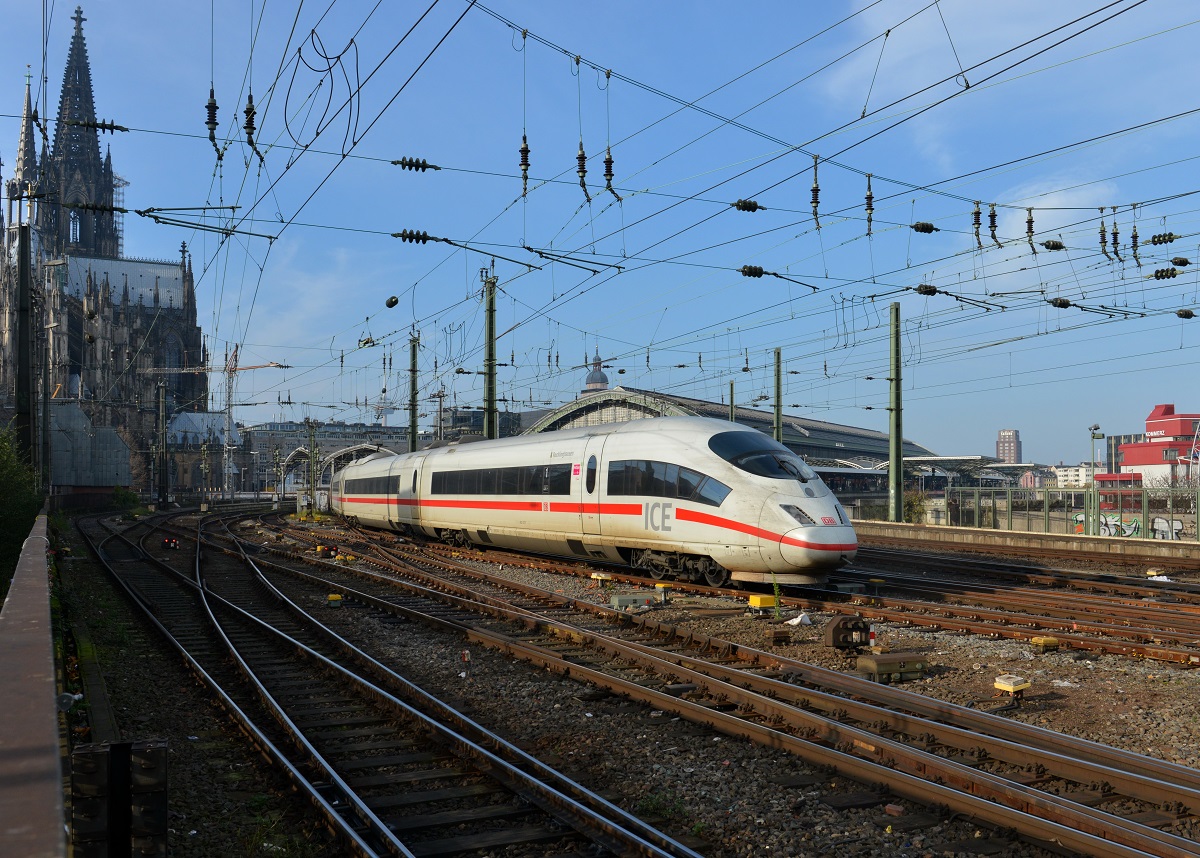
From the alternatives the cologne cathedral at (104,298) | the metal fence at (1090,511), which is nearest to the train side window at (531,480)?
the metal fence at (1090,511)

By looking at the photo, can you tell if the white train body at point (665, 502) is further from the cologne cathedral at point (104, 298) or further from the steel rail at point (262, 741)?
the cologne cathedral at point (104, 298)

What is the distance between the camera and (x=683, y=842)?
575cm

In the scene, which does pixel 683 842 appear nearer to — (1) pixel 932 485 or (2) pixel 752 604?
(2) pixel 752 604

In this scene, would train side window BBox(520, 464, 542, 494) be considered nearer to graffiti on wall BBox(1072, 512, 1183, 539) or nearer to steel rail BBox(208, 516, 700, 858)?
steel rail BBox(208, 516, 700, 858)

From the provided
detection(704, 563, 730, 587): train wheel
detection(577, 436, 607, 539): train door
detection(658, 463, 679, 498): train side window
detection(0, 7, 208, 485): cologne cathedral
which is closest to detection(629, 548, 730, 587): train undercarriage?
detection(704, 563, 730, 587): train wheel

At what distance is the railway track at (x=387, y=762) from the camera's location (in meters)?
5.90

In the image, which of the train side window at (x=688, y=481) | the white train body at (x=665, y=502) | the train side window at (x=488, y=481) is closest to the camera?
the white train body at (x=665, y=502)

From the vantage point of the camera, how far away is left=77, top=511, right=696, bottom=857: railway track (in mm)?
5898

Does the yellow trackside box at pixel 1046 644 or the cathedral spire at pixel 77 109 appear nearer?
the yellow trackside box at pixel 1046 644

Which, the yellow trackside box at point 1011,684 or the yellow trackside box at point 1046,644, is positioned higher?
the yellow trackside box at point 1011,684

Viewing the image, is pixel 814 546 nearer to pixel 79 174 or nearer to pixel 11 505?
pixel 11 505

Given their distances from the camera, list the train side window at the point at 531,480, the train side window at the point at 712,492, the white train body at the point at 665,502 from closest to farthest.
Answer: the white train body at the point at 665,502
the train side window at the point at 712,492
the train side window at the point at 531,480

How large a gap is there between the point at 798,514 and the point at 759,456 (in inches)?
59.7

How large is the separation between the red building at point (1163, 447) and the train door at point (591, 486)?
54321 mm
